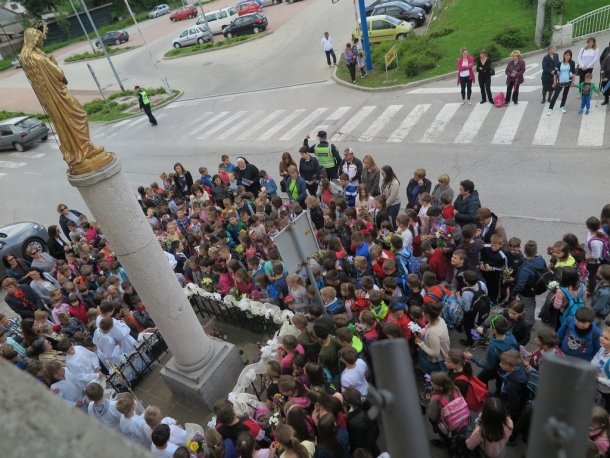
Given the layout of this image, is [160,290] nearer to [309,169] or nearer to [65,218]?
[309,169]

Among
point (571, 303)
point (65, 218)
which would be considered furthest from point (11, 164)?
point (571, 303)

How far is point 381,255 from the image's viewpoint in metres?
7.17

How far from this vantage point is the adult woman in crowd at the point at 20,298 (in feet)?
30.4

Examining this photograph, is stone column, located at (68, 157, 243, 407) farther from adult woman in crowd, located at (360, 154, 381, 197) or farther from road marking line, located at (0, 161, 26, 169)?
road marking line, located at (0, 161, 26, 169)

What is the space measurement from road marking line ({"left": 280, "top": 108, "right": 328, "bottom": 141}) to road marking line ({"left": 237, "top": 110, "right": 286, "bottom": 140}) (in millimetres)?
1721

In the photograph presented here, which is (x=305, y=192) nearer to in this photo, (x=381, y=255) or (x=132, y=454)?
(x=381, y=255)

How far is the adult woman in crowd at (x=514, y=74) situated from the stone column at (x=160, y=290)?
12.3 meters

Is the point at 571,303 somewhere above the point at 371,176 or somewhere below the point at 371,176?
above

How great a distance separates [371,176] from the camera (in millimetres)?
10000

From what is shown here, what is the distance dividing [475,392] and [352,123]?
1358cm

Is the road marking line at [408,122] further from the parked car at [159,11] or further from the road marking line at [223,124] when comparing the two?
the parked car at [159,11]

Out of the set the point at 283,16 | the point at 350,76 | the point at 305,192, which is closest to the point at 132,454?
the point at 305,192

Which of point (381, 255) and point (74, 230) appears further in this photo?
point (74, 230)

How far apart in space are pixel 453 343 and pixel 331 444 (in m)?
3.13
